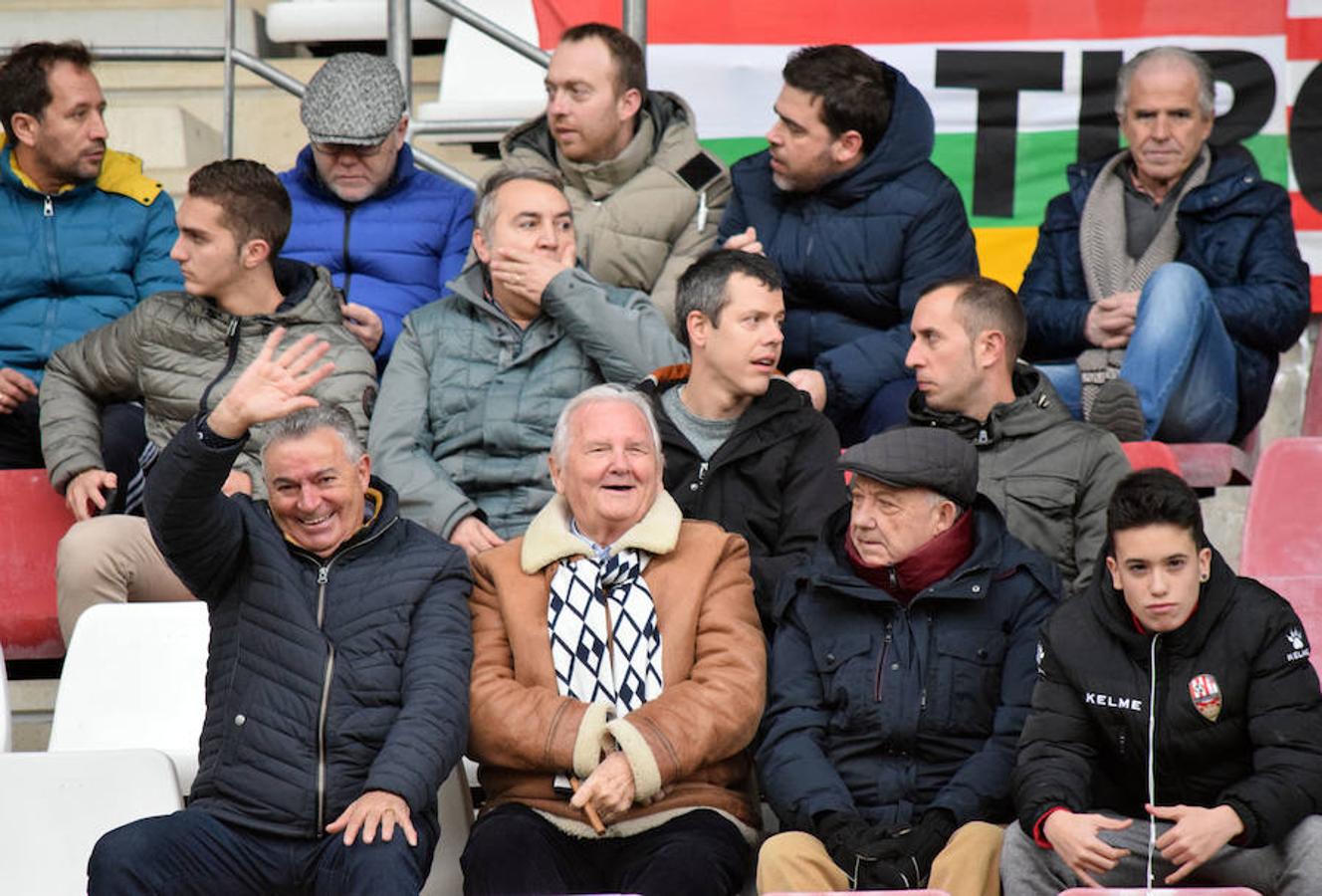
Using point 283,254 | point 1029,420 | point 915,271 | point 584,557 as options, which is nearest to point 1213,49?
point 915,271

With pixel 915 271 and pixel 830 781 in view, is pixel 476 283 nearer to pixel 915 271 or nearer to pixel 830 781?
pixel 915 271

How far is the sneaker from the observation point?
5.00 meters

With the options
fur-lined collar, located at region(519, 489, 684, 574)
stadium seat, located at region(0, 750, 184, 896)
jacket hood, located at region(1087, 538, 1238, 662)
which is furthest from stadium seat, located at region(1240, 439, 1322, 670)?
stadium seat, located at region(0, 750, 184, 896)

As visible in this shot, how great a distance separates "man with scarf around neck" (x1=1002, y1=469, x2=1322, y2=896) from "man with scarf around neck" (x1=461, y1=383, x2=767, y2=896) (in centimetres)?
53

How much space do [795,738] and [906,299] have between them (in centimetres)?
169

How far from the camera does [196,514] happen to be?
12.2ft

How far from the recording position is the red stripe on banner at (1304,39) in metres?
6.19

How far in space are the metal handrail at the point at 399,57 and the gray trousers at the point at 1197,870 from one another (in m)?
3.08

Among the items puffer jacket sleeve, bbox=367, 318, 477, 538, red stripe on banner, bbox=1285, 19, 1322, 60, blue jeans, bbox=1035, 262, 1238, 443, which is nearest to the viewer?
puffer jacket sleeve, bbox=367, 318, 477, 538

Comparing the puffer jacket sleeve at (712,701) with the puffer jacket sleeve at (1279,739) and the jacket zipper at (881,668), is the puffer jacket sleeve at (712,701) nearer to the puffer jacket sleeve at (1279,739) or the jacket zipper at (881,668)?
the jacket zipper at (881,668)

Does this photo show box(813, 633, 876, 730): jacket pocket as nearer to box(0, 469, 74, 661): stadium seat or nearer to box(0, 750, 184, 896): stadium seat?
box(0, 750, 184, 896): stadium seat

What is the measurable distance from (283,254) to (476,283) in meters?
0.83

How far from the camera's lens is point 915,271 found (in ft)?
17.4

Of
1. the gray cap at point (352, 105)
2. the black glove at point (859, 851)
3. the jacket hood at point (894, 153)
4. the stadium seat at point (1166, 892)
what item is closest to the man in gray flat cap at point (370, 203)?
the gray cap at point (352, 105)
